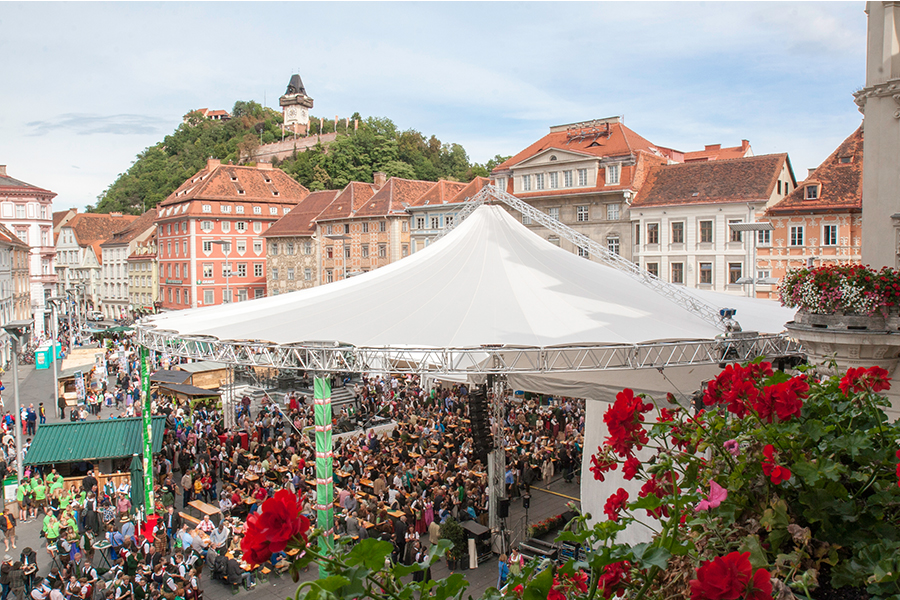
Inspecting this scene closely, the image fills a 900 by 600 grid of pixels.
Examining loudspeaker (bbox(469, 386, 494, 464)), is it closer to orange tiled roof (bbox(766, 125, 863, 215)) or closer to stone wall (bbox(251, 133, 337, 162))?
orange tiled roof (bbox(766, 125, 863, 215))

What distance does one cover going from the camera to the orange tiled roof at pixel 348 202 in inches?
1999

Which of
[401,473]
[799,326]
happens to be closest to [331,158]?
[401,473]

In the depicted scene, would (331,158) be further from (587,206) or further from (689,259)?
(689,259)

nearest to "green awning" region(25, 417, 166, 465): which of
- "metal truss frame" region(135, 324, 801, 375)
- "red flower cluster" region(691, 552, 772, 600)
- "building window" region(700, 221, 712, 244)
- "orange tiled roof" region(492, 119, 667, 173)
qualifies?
"metal truss frame" region(135, 324, 801, 375)

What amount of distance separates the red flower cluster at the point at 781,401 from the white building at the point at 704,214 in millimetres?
30777

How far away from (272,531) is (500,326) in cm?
1049

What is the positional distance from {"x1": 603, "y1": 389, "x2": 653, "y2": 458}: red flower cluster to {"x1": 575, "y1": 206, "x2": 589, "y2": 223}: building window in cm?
3607

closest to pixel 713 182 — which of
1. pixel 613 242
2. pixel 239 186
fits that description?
pixel 613 242

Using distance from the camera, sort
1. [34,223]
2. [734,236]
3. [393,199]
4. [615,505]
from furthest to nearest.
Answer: [34,223] → [393,199] → [734,236] → [615,505]

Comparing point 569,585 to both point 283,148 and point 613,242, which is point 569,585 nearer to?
point 613,242

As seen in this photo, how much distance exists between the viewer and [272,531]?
205 centimetres

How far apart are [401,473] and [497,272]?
6.35 metres

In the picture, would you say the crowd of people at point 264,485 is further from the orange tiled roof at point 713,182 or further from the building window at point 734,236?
the orange tiled roof at point 713,182

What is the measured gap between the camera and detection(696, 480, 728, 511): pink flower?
9.16 feet
